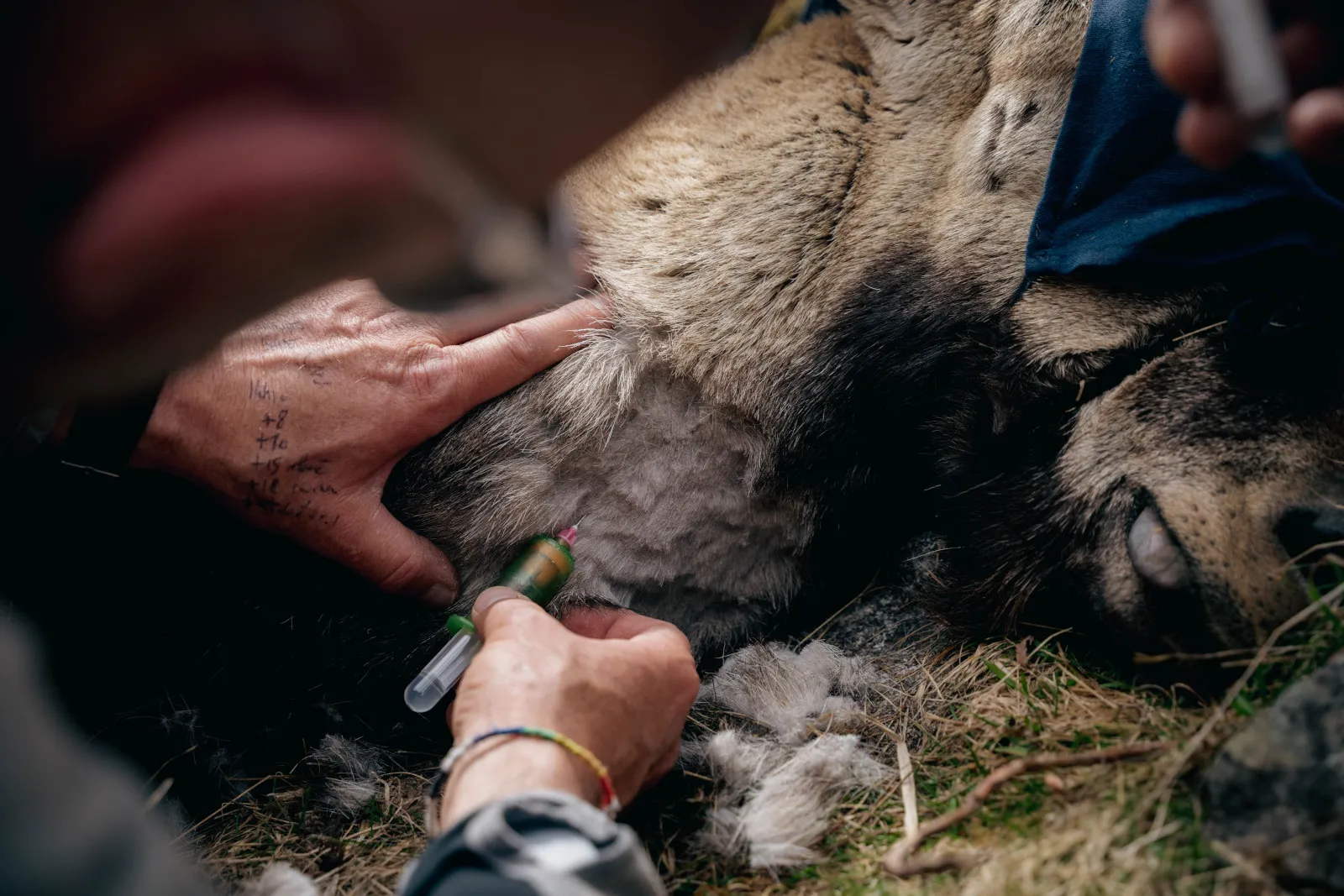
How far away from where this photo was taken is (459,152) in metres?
0.60

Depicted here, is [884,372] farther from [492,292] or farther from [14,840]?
[14,840]

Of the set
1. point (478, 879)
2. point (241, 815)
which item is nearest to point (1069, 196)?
point (478, 879)

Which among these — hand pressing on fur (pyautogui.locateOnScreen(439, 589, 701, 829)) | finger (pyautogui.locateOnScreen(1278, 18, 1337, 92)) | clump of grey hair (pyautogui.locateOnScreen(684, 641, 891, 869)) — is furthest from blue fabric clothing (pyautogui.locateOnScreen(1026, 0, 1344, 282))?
hand pressing on fur (pyautogui.locateOnScreen(439, 589, 701, 829))

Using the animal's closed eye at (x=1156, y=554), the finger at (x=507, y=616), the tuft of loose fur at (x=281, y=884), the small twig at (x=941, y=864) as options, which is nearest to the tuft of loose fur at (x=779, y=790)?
the small twig at (x=941, y=864)

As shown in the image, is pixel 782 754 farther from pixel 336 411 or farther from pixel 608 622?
pixel 336 411

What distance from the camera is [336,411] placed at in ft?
5.38

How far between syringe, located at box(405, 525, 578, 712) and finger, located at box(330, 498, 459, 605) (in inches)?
4.2

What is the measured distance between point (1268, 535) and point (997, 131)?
39.9 inches

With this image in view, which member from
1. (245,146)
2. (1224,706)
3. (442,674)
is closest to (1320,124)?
(1224,706)

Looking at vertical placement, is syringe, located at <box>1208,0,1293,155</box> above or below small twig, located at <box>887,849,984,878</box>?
above

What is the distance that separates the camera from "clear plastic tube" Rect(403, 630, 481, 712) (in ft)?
5.04

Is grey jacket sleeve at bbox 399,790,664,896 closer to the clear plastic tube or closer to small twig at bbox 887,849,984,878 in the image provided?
small twig at bbox 887,849,984,878

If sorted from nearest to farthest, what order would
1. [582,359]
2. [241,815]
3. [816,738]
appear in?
[816,738], [241,815], [582,359]

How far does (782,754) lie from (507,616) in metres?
0.63
